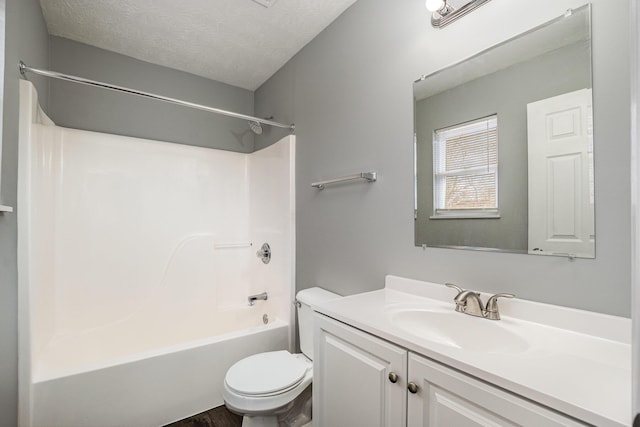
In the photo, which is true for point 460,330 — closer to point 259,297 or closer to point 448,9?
point 448,9

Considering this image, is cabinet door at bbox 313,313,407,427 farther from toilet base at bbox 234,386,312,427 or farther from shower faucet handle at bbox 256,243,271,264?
shower faucet handle at bbox 256,243,271,264

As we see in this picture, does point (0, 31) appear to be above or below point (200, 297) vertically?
above

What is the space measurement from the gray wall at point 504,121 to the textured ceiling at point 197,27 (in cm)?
100

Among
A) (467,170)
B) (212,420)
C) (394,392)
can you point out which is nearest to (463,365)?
(394,392)

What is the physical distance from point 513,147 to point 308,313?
138 cm

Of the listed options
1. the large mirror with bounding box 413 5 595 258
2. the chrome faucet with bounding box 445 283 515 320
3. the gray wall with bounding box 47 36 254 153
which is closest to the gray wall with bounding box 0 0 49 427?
the gray wall with bounding box 47 36 254 153

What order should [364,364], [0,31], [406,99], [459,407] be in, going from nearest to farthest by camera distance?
1. [459,407]
2. [364,364]
3. [0,31]
4. [406,99]

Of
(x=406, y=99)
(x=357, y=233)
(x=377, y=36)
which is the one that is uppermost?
(x=377, y=36)

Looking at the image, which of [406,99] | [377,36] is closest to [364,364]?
[406,99]

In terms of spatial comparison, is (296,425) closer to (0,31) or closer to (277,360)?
(277,360)

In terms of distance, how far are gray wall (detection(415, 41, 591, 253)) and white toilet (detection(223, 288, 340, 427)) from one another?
0.86m

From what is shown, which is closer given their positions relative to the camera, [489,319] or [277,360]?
[489,319]

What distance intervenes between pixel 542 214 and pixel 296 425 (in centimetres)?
158

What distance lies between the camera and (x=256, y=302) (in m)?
2.55
